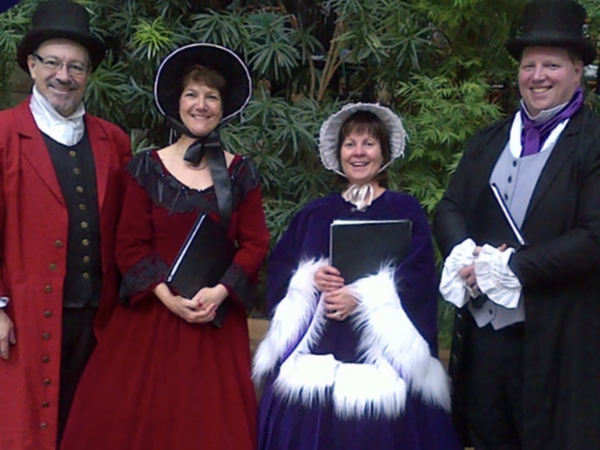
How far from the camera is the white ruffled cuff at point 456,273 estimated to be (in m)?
3.37

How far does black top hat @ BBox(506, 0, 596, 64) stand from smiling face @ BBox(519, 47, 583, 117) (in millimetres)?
34

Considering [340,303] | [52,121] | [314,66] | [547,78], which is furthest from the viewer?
[314,66]

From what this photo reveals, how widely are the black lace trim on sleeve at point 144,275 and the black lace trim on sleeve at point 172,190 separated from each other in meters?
0.19

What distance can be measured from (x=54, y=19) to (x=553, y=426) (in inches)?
89.9

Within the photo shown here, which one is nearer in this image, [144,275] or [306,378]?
[306,378]

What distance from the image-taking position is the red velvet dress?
138 inches

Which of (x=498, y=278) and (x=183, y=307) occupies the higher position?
(x=498, y=278)

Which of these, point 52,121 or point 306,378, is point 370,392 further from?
point 52,121

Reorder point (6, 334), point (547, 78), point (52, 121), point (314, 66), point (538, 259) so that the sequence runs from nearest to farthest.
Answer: point (538, 259) → point (547, 78) → point (6, 334) → point (52, 121) → point (314, 66)

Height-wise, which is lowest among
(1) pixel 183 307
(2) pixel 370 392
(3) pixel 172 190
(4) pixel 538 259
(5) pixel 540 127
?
(2) pixel 370 392

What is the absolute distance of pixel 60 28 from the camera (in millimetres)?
3625

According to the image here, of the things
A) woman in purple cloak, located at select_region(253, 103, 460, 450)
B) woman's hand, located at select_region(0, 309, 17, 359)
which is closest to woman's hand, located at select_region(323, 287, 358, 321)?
woman in purple cloak, located at select_region(253, 103, 460, 450)

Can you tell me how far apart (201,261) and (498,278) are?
40.9 inches

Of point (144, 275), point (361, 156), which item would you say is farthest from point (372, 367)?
point (144, 275)
